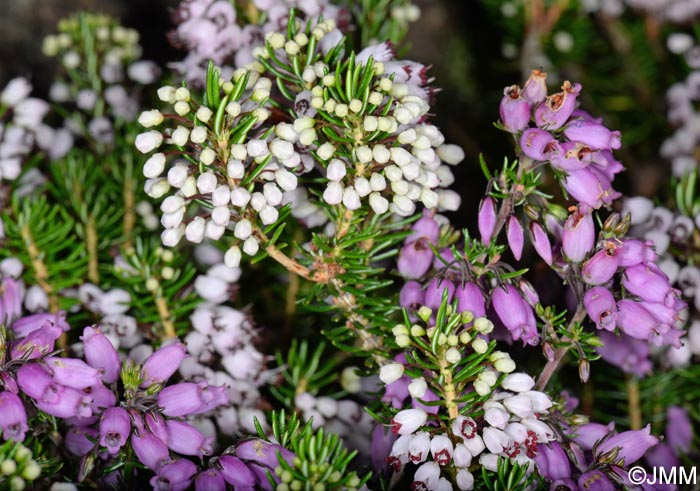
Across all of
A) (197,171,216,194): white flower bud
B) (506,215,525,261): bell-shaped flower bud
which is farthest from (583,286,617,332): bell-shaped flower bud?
(197,171,216,194): white flower bud

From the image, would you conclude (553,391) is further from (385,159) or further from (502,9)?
(502,9)

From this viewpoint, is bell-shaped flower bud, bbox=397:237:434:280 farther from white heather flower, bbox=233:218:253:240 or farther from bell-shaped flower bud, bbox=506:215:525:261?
white heather flower, bbox=233:218:253:240

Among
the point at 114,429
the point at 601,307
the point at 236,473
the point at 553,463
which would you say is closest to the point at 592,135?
the point at 601,307

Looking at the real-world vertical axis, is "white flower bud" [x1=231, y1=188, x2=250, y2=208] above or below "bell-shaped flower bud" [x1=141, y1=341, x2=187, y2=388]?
above

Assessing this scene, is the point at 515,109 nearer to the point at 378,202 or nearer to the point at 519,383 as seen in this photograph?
the point at 378,202

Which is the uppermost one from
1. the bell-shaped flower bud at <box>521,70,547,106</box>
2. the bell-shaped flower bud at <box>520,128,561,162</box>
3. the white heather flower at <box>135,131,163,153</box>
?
the bell-shaped flower bud at <box>521,70,547,106</box>

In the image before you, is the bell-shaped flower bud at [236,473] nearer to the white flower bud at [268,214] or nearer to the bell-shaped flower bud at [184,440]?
the bell-shaped flower bud at [184,440]

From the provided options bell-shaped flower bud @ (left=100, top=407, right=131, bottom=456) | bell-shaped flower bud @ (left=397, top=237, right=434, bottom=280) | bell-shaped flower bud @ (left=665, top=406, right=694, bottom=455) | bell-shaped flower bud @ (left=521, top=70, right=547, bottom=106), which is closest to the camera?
bell-shaped flower bud @ (left=100, top=407, right=131, bottom=456)

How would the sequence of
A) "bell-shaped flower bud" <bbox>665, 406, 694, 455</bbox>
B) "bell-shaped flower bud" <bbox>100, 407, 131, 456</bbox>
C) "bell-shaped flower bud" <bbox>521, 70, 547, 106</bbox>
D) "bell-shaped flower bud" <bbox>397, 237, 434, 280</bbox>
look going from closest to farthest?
"bell-shaped flower bud" <bbox>100, 407, 131, 456</bbox>, "bell-shaped flower bud" <bbox>521, 70, 547, 106</bbox>, "bell-shaped flower bud" <bbox>397, 237, 434, 280</bbox>, "bell-shaped flower bud" <bbox>665, 406, 694, 455</bbox>
